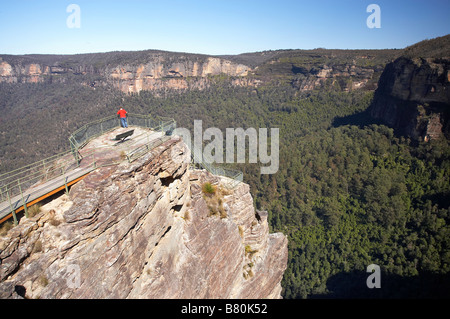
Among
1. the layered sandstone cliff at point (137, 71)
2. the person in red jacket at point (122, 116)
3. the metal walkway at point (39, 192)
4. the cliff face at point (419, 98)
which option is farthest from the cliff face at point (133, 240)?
the layered sandstone cliff at point (137, 71)

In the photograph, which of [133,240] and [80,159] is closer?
[133,240]

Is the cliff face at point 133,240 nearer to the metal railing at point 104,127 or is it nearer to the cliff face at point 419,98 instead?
Result: the metal railing at point 104,127

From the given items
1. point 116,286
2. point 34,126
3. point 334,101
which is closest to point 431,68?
point 334,101

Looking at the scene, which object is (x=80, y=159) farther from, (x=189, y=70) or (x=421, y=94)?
(x=189, y=70)

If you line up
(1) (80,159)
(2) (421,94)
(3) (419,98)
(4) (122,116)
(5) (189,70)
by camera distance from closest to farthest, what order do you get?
(1) (80,159)
(4) (122,116)
(2) (421,94)
(3) (419,98)
(5) (189,70)

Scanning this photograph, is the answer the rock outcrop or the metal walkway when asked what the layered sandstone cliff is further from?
the metal walkway

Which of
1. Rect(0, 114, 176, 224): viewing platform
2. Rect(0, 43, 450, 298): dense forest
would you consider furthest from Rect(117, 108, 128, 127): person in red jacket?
Rect(0, 43, 450, 298): dense forest

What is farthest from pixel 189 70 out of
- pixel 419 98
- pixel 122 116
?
pixel 122 116
